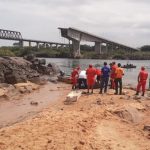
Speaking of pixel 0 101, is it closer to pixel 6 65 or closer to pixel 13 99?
pixel 13 99

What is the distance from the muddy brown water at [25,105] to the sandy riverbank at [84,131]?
2.14m

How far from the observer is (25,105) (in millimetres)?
21547

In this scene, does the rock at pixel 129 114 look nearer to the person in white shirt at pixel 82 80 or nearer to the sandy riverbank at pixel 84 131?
the sandy riverbank at pixel 84 131

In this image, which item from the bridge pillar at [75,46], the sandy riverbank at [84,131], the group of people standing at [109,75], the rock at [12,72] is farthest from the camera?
the bridge pillar at [75,46]

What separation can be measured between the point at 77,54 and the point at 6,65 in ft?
353

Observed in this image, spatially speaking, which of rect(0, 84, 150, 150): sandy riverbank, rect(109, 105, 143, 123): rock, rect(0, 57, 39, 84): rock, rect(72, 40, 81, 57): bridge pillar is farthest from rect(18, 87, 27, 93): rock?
rect(72, 40, 81, 57): bridge pillar

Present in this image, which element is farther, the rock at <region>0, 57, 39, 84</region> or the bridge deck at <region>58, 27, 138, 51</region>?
the bridge deck at <region>58, 27, 138, 51</region>

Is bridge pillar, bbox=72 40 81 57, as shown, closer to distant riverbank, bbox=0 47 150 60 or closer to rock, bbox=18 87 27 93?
distant riverbank, bbox=0 47 150 60

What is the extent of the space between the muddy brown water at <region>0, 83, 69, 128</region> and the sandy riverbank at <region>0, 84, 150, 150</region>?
7.02 ft

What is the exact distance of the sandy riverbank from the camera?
12254mm

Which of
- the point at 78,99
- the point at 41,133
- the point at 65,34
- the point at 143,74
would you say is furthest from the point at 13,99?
the point at 65,34

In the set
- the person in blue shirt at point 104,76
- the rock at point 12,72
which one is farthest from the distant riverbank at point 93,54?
the person in blue shirt at point 104,76

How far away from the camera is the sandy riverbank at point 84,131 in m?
12.3

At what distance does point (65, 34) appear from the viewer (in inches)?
4717
